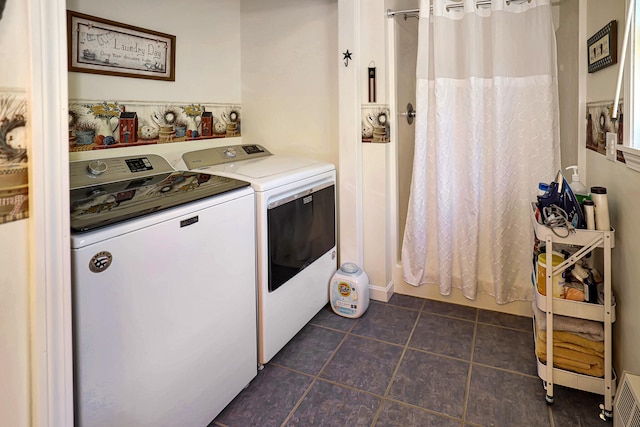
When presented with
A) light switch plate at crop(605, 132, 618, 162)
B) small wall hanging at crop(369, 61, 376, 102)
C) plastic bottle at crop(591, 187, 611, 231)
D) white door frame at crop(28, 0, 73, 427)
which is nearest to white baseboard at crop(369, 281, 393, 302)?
small wall hanging at crop(369, 61, 376, 102)

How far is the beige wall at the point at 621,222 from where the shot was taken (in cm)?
138

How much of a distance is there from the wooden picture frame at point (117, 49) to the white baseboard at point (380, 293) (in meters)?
1.77

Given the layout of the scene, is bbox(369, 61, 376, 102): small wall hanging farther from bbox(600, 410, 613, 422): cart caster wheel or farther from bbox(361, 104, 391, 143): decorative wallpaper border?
bbox(600, 410, 613, 422): cart caster wheel

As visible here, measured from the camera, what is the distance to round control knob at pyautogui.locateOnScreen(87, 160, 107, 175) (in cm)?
168

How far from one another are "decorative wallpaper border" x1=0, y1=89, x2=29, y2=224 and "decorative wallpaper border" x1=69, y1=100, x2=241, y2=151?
107 cm

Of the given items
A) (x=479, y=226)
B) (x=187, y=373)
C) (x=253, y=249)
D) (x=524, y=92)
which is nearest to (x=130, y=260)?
(x=187, y=373)

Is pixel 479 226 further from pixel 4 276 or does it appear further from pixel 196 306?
pixel 4 276

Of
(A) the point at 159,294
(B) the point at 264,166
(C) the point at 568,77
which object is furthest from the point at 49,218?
(C) the point at 568,77

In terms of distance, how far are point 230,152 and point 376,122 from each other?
0.90 meters

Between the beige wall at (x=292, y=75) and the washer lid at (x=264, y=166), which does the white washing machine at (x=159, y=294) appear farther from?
the beige wall at (x=292, y=75)

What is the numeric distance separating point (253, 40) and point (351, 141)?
1.02 m

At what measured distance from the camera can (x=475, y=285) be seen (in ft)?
7.84

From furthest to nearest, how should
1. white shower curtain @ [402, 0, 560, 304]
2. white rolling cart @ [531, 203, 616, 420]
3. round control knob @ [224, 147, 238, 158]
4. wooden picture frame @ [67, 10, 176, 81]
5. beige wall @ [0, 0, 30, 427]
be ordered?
round control knob @ [224, 147, 238, 158]
white shower curtain @ [402, 0, 560, 304]
wooden picture frame @ [67, 10, 176, 81]
white rolling cart @ [531, 203, 616, 420]
beige wall @ [0, 0, 30, 427]

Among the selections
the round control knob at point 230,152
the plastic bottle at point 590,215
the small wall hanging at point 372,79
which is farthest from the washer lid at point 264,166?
the plastic bottle at point 590,215
